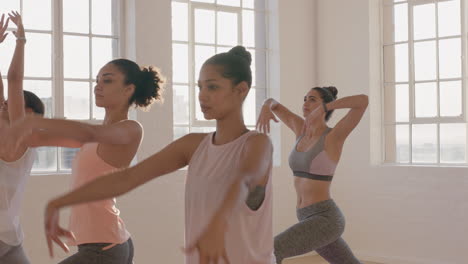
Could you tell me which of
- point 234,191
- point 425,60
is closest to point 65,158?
point 425,60

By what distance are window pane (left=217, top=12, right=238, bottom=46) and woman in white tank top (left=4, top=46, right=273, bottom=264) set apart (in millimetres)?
4612

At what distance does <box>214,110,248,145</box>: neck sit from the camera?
1824mm

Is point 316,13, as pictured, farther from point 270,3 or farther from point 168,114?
point 168,114

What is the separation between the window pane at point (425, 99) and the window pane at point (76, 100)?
9.41 ft

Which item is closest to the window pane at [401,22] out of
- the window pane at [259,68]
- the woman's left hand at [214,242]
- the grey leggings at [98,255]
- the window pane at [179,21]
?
the window pane at [259,68]

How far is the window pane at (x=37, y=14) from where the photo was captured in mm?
5270

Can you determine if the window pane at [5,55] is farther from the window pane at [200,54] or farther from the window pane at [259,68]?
the window pane at [259,68]

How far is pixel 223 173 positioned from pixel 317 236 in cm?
200

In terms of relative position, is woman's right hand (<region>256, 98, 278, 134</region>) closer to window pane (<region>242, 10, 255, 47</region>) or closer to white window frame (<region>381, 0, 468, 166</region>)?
white window frame (<region>381, 0, 468, 166</region>)

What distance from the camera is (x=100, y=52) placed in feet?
18.3

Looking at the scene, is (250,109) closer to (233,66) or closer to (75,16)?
(75,16)

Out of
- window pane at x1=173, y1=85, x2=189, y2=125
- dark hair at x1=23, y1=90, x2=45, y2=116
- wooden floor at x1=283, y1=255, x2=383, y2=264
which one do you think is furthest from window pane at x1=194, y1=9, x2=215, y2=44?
dark hair at x1=23, y1=90, x2=45, y2=116

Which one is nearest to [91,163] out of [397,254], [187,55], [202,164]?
[202,164]

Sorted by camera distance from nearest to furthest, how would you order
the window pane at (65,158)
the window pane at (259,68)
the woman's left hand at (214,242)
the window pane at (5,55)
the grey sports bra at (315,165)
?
the woman's left hand at (214,242) → the grey sports bra at (315,165) → the window pane at (5,55) → the window pane at (65,158) → the window pane at (259,68)
